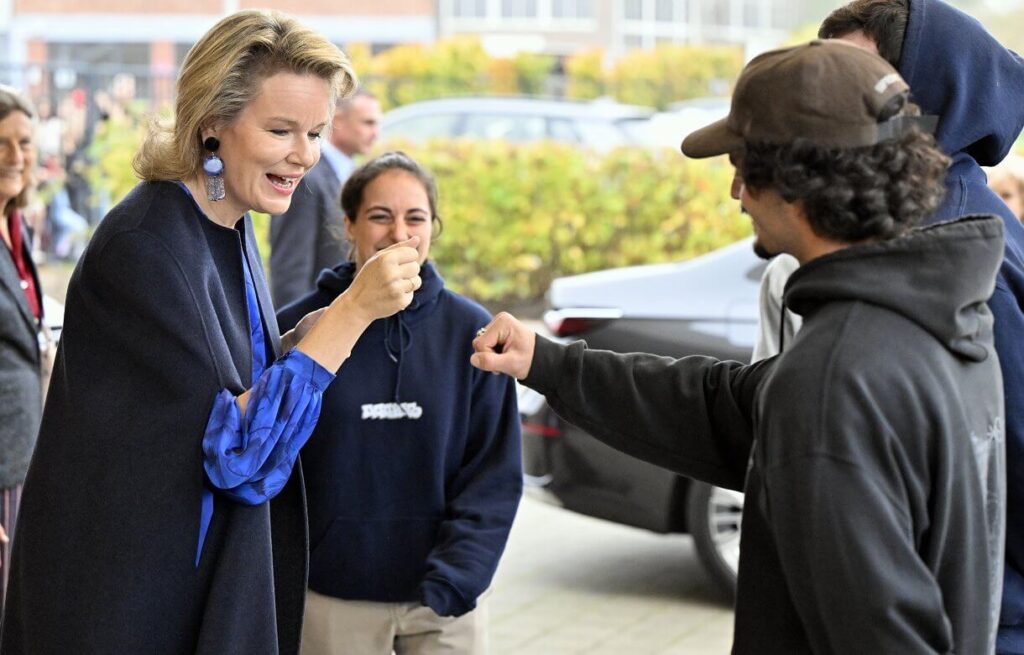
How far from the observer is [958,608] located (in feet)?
6.71

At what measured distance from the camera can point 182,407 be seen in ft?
8.34

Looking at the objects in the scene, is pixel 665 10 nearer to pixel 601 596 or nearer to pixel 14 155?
pixel 601 596

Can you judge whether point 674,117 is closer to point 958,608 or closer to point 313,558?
point 313,558

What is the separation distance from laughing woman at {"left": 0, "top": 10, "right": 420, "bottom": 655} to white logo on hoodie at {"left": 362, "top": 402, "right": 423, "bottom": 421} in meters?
0.83

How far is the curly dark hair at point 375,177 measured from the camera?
155 inches

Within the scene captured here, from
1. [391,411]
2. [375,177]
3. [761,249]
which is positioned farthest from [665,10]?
[761,249]

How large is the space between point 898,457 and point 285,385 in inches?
43.8

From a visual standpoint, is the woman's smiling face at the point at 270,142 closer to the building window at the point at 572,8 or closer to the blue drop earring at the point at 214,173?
the blue drop earring at the point at 214,173

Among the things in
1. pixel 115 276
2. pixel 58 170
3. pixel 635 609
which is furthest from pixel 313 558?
pixel 58 170

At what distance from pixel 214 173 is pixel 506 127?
13.5m

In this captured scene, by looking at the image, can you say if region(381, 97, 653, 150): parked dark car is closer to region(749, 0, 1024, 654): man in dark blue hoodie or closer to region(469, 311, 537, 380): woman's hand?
region(749, 0, 1024, 654): man in dark blue hoodie

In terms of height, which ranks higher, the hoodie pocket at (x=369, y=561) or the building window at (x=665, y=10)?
the hoodie pocket at (x=369, y=561)

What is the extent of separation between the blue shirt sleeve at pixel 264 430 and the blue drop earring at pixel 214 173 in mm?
360

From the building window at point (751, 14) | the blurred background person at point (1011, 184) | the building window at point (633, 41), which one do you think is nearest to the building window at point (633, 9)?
the building window at point (633, 41)
